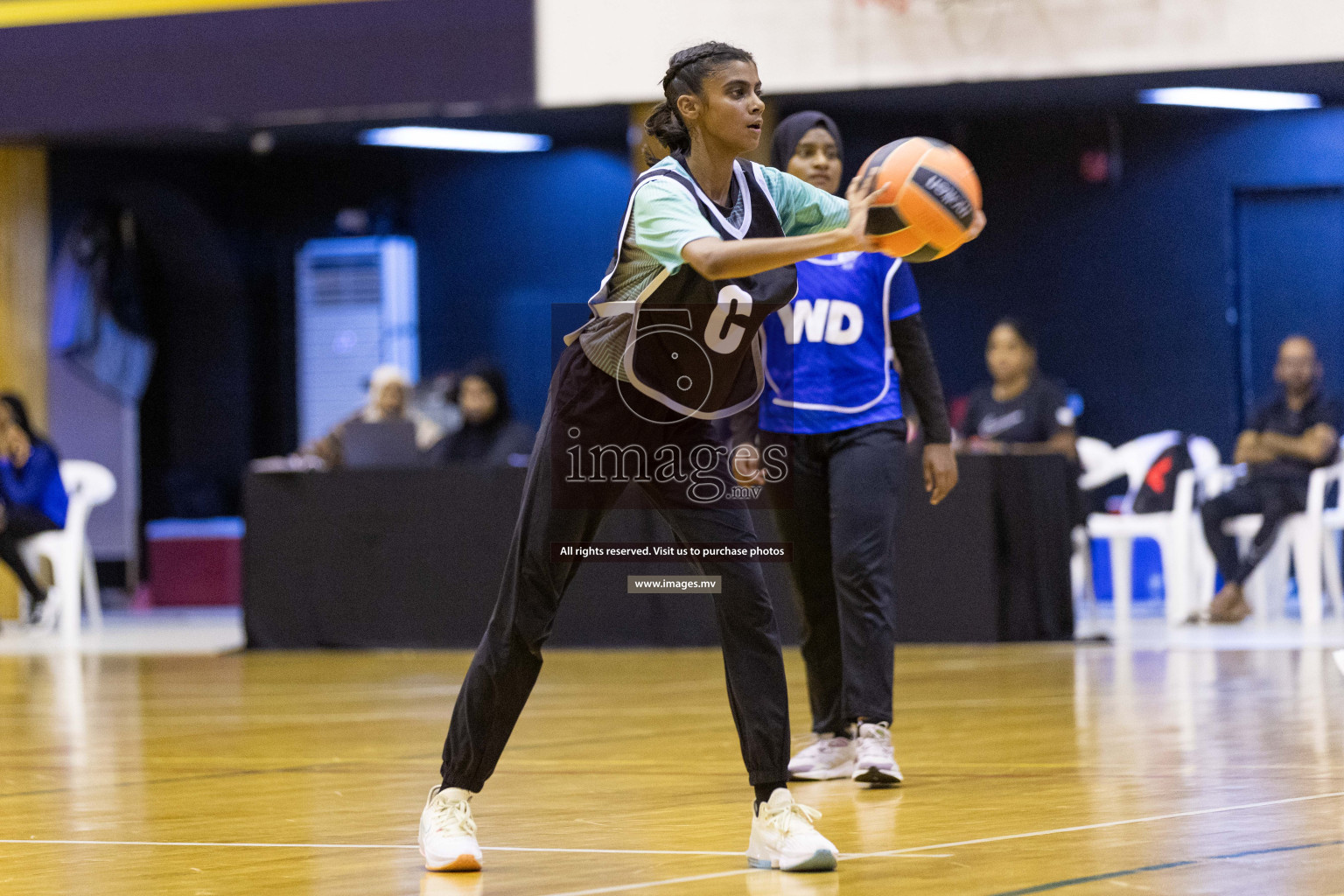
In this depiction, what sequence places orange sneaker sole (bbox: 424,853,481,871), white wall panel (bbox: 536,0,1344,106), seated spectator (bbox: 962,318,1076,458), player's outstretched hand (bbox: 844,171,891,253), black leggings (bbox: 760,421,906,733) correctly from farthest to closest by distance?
1. white wall panel (bbox: 536,0,1344,106)
2. seated spectator (bbox: 962,318,1076,458)
3. black leggings (bbox: 760,421,906,733)
4. orange sneaker sole (bbox: 424,853,481,871)
5. player's outstretched hand (bbox: 844,171,891,253)

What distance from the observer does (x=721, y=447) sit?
342 cm

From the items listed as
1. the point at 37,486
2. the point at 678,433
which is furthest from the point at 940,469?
the point at 37,486

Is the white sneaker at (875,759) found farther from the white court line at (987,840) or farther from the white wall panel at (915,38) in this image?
the white wall panel at (915,38)

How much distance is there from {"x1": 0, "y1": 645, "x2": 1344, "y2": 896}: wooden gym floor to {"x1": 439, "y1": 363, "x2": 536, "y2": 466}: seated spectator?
2367 mm

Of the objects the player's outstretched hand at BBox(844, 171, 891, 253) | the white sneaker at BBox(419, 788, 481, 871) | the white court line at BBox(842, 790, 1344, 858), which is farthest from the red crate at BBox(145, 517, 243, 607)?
the player's outstretched hand at BBox(844, 171, 891, 253)

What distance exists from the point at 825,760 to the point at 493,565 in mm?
4535

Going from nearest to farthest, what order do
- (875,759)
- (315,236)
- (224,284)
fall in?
(875,759) → (224,284) → (315,236)

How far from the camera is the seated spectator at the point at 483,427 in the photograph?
31.7 ft

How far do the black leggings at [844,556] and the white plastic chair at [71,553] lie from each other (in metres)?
6.60

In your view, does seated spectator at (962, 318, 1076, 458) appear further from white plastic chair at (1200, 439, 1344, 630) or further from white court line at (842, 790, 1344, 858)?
white court line at (842, 790, 1344, 858)

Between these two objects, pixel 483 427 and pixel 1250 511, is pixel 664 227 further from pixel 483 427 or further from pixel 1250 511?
pixel 1250 511

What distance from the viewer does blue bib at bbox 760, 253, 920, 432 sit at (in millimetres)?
4496

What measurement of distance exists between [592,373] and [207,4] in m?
8.58

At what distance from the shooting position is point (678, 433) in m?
3.26
